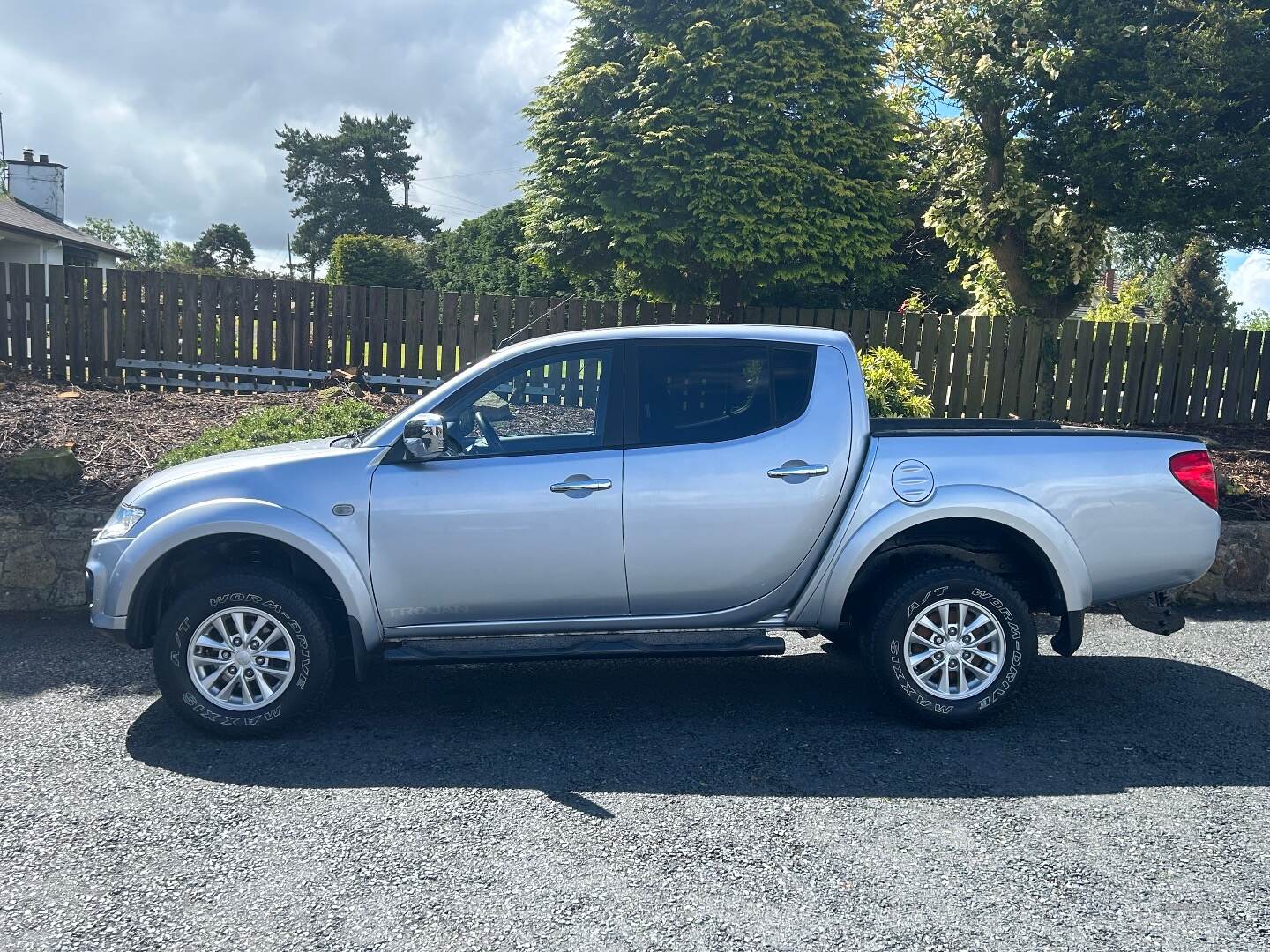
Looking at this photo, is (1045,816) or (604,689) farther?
(604,689)

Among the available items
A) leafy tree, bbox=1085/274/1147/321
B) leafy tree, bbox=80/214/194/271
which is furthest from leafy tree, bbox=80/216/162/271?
leafy tree, bbox=1085/274/1147/321

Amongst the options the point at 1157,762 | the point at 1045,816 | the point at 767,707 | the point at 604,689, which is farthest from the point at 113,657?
the point at 1157,762

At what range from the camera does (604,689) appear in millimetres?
5789

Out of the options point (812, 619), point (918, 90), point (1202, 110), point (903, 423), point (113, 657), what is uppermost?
point (918, 90)

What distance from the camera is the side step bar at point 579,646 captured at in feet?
15.8

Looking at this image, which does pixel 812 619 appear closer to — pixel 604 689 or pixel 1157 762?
pixel 604 689

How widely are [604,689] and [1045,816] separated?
8.05ft

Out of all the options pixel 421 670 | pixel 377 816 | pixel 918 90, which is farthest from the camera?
pixel 918 90

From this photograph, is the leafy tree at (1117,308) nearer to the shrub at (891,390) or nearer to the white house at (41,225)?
the shrub at (891,390)

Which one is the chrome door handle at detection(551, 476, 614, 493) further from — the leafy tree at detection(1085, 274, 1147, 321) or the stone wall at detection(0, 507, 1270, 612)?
the leafy tree at detection(1085, 274, 1147, 321)

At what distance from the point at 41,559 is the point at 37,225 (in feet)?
99.2

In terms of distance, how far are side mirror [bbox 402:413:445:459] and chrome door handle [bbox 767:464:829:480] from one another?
1.57 m

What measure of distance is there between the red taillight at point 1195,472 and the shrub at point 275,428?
5.35 meters

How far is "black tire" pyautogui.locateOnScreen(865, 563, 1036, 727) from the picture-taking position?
500 cm
